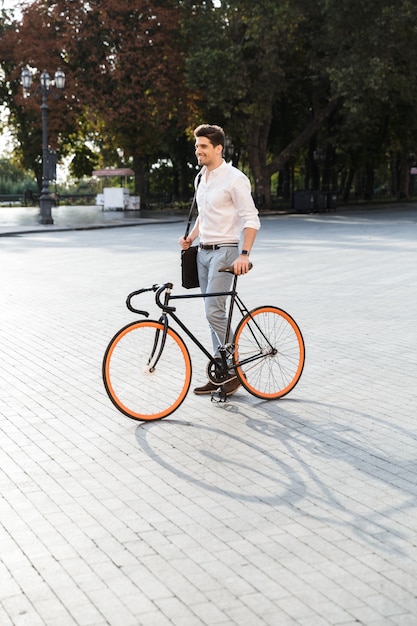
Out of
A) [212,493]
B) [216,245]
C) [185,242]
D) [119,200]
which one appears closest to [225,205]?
[216,245]

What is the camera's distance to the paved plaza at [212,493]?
3.83m

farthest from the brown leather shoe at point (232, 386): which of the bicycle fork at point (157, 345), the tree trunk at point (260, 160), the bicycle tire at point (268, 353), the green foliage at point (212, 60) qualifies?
the tree trunk at point (260, 160)

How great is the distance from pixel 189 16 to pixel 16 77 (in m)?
9.09

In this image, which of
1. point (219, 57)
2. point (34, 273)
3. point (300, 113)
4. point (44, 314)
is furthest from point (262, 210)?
point (44, 314)

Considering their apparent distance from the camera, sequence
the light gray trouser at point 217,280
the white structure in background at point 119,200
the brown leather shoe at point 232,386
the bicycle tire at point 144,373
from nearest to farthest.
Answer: the bicycle tire at point 144,373
the light gray trouser at point 217,280
the brown leather shoe at point 232,386
the white structure in background at point 119,200

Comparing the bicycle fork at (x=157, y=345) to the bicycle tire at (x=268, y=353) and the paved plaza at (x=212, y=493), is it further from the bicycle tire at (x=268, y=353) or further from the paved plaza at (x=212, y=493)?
the bicycle tire at (x=268, y=353)

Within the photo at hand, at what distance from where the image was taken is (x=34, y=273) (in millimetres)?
17016

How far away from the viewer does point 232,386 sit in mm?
7320

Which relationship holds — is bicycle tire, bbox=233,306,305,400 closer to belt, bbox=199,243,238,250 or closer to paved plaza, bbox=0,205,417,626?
paved plaza, bbox=0,205,417,626

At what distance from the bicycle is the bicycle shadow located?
0.20m

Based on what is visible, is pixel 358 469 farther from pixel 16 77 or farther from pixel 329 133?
pixel 329 133

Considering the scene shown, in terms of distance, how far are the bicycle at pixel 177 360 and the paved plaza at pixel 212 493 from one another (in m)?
0.15

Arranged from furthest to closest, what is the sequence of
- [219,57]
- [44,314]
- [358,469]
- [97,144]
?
[97,144], [219,57], [44,314], [358,469]

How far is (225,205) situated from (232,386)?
1.31 m
